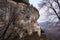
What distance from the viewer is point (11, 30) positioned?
2.64 meters

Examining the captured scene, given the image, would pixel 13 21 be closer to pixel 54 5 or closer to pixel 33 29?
pixel 33 29

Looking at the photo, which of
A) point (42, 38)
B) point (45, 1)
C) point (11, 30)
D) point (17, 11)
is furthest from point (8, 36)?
point (45, 1)

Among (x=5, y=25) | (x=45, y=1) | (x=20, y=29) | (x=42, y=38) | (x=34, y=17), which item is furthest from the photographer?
(x=45, y=1)

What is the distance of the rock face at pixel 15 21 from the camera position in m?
2.56

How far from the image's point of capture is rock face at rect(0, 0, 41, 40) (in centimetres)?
256

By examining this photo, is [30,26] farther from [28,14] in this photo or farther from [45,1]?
[45,1]

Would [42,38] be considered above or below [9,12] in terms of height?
below

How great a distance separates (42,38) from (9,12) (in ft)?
3.50

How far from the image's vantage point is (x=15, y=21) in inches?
105

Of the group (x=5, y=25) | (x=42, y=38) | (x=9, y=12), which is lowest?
(x=42, y=38)

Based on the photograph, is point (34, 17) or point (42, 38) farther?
point (42, 38)

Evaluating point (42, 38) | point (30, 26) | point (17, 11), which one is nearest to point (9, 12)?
point (17, 11)

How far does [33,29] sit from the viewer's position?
306cm

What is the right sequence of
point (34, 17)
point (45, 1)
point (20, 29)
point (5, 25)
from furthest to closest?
1. point (45, 1)
2. point (34, 17)
3. point (20, 29)
4. point (5, 25)
